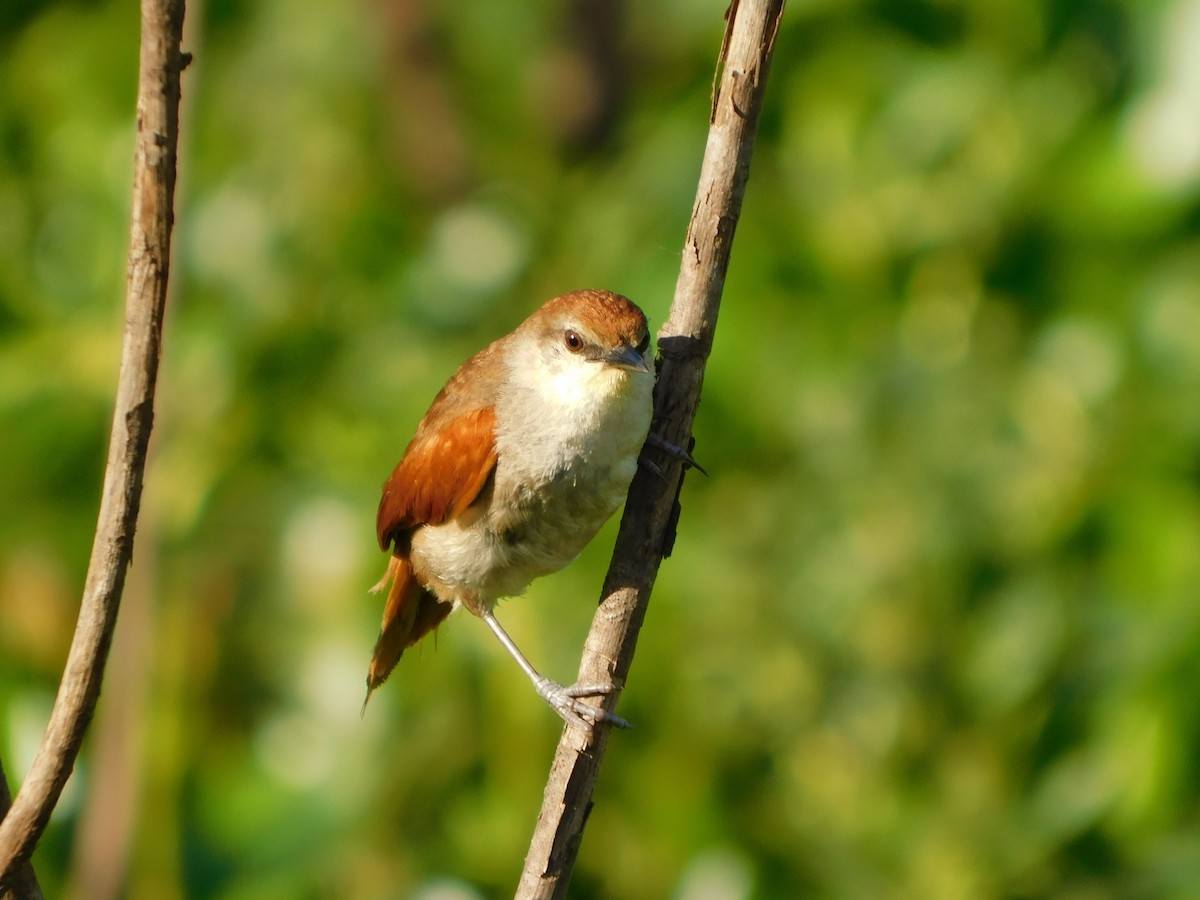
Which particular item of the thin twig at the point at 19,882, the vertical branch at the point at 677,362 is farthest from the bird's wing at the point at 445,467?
the thin twig at the point at 19,882

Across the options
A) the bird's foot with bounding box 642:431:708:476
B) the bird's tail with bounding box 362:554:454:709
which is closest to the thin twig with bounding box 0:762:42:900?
the bird's foot with bounding box 642:431:708:476

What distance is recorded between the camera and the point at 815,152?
4.96 m

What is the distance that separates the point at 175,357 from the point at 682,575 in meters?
1.75

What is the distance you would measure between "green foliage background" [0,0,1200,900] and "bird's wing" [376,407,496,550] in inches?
29.1

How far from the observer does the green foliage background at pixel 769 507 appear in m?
3.97

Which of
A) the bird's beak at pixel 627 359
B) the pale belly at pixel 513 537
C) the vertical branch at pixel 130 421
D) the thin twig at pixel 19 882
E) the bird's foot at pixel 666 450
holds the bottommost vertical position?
the thin twig at pixel 19 882

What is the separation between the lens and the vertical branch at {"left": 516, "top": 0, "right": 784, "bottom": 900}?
2260mm

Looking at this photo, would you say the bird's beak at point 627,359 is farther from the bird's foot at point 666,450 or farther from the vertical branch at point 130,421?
the vertical branch at point 130,421

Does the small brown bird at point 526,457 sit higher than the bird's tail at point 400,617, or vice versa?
the small brown bird at point 526,457

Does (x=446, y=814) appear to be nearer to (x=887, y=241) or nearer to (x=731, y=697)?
(x=731, y=697)

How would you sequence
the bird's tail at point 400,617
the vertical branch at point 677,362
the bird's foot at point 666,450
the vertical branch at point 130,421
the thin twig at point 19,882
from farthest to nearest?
the bird's tail at point 400,617 < the bird's foot at point 666,450 < the vertical branch at point 677,362 < the thin twig at point 19,882 < the vertical branch at point 130,421

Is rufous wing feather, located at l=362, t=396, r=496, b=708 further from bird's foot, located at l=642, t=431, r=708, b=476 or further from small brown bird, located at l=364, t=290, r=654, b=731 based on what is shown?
bird's foot, located at l=642, t=431, r=708, b=476

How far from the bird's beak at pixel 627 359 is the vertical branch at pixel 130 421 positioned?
1.67m

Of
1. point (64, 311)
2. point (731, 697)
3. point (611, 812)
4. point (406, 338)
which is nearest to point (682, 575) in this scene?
point (731, 697)
